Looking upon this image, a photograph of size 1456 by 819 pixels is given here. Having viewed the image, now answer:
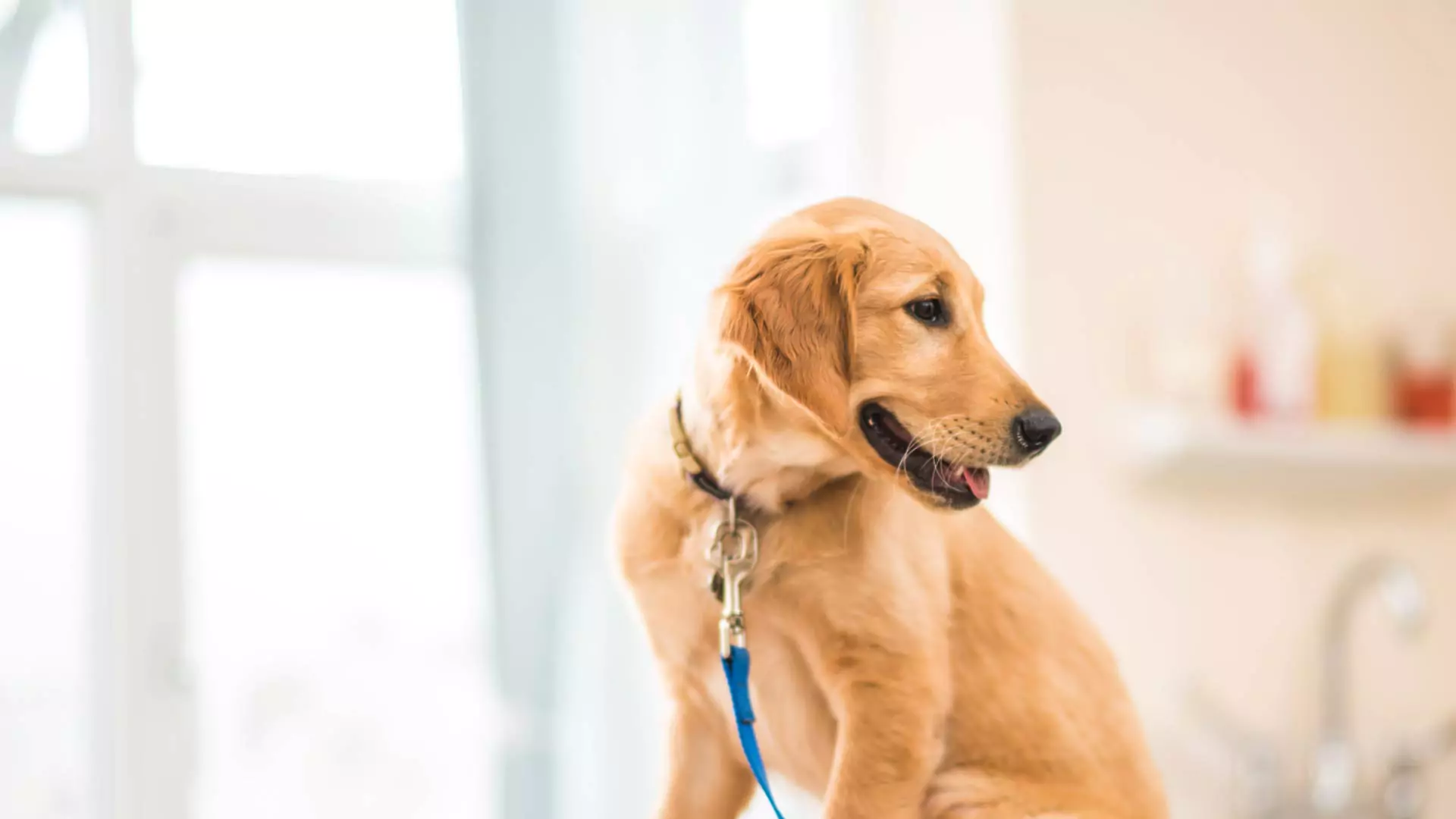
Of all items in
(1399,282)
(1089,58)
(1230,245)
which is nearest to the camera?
(1089,58)

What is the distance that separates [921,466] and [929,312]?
0.10 meters

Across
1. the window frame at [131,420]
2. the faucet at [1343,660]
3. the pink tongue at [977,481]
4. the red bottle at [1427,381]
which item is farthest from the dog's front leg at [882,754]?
the red bottle at [1427,381]

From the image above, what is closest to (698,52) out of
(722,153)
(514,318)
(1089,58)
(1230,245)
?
(722,153)

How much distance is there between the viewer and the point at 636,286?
1.71 m

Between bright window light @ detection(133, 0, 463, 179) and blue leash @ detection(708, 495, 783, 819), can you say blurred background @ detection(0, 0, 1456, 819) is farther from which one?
blue leash @ detection(708, 495, 783, 819)

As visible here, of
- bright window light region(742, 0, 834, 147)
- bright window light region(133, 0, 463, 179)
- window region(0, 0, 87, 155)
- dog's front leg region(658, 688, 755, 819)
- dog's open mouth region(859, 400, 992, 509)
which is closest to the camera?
dog's open mouth region(859, 400, 992, 509)

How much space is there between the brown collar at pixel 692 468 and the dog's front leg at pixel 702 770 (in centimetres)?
12

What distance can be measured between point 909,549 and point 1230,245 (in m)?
1.61

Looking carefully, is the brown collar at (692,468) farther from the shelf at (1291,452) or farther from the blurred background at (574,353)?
the shelf at (1291,452)

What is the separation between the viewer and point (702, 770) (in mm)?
665

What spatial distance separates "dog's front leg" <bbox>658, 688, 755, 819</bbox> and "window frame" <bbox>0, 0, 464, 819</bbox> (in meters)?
0.93

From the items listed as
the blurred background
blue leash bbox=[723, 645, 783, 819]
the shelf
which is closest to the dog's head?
blue leash bbox=[723, 645, 783, 819]

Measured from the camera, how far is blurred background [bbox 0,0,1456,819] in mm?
1396

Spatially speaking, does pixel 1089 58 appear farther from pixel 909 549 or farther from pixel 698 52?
pixel 909 549
